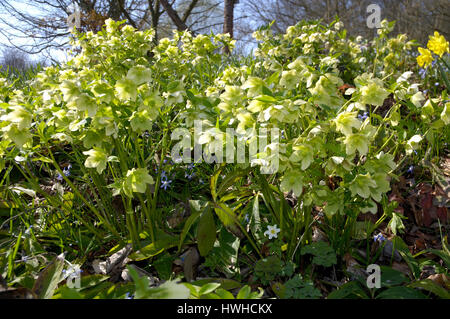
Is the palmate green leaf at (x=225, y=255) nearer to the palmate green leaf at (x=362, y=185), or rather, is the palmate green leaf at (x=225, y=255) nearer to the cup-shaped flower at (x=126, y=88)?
the palmate green leaf at (x=362, y=185)

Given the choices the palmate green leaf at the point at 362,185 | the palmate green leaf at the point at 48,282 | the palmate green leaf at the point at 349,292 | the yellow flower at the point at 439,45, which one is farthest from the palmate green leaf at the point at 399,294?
the yellow flower at the point at 439,45

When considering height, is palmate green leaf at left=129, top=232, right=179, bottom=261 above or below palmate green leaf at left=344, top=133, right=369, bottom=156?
below

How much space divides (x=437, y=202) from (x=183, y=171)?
50.9 inches

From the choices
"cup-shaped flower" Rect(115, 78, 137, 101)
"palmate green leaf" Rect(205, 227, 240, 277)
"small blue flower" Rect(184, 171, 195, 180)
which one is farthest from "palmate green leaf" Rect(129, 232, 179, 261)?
"cup-shaped flower" Rect(115, 78, 137, 101)

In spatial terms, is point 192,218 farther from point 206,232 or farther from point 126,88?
point 126,88

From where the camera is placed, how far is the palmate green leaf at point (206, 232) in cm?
128

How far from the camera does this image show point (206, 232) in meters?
1.28

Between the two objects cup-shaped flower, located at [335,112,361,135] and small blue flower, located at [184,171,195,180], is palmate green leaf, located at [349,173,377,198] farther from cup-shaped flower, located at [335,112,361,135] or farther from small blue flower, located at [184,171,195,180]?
small blue flower, located at [184,171,195,180]

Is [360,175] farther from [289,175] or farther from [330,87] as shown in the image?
[330,87]

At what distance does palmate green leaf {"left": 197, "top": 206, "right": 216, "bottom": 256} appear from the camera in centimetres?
128

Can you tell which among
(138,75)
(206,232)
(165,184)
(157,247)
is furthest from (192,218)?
(138,75)

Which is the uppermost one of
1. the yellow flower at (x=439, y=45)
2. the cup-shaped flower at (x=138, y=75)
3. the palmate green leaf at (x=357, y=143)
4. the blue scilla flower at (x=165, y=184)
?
the yellow flower at (x=439, y=45)

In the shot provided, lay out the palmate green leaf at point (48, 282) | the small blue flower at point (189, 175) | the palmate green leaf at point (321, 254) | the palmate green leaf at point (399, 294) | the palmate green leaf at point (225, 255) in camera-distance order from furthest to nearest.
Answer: the small blue flower at point (189, 175) → the palmate green leaf at point (225, 255) → the palmate green leaf at point (321, 254) → the palmate green leaf at point (399, 294) → the palmate green leaf at point (48, 282)
